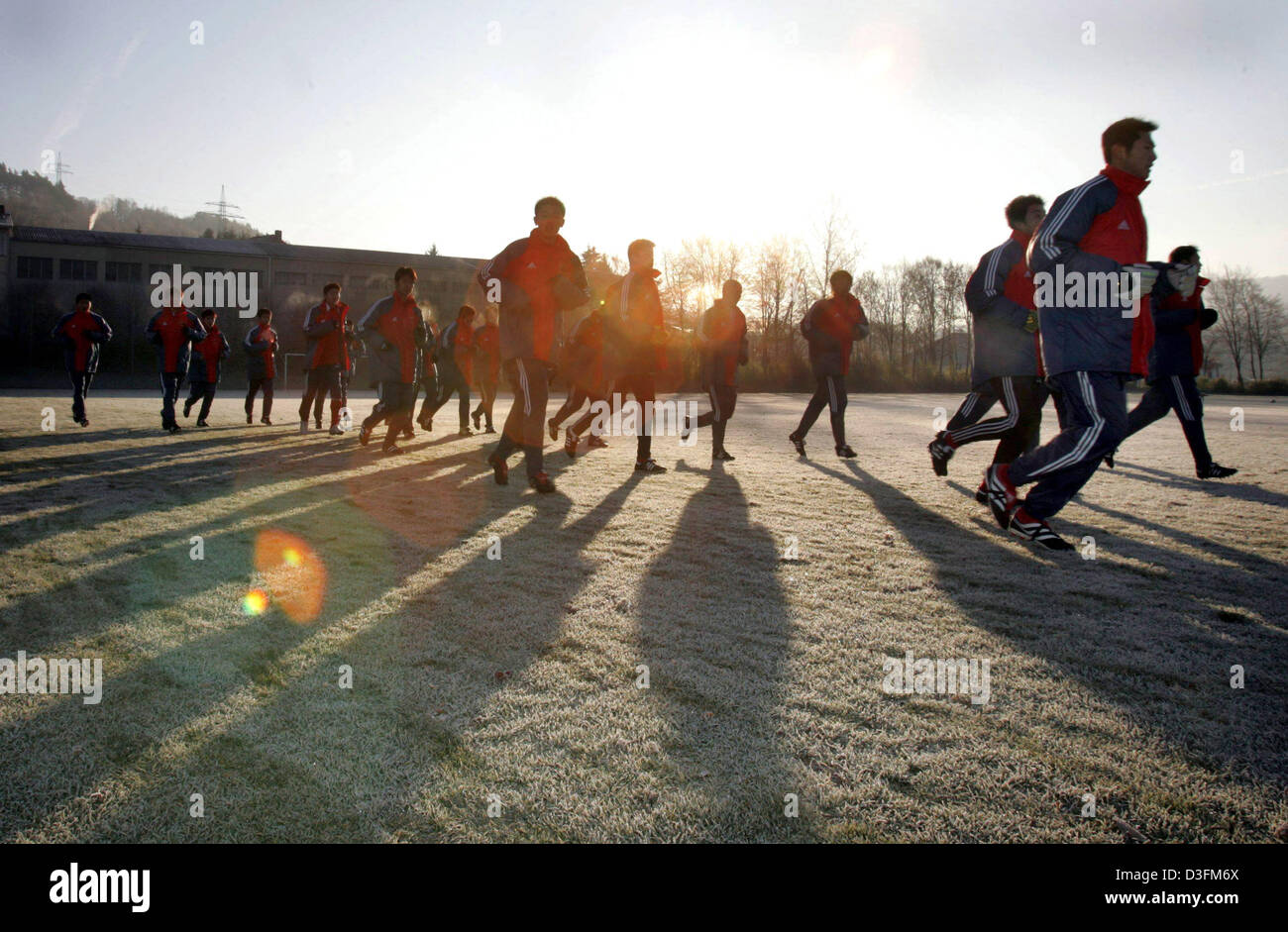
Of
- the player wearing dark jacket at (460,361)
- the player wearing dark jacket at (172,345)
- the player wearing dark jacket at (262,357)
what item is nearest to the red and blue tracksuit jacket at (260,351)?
the player wearing dark jacket at (262,357)

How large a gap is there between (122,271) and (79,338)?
175ft

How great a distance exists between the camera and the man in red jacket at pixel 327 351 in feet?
38.8

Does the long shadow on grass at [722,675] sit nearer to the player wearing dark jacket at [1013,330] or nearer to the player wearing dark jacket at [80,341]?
the player wearing dark jacket at [1013,330]

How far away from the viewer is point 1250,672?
2.75 metres

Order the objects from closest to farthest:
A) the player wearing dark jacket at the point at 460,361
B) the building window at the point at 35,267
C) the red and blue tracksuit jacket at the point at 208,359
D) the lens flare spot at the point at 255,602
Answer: the lens flare spot at the point at 255,602 → the player wearing dark jacket at the point at 460,361 → the red and blue tracksuit jacket at the point at 208,359 → the building window at the point at 35,267

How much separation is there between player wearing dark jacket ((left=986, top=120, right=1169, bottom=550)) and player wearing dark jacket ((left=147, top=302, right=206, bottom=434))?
38.4 feet

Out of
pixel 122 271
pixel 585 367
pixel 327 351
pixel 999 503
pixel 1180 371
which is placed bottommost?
pixel 999 503

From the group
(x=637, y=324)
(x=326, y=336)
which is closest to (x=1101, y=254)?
(x=637, y=324)

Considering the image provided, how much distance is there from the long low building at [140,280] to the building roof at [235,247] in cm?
7

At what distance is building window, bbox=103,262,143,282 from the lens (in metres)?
56.2

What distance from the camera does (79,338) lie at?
1286 cm

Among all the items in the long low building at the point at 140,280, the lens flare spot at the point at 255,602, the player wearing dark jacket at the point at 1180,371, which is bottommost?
the lens flare spot at the point at 255,602

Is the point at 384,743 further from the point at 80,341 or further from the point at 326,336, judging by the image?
Answer: the point at 80,341

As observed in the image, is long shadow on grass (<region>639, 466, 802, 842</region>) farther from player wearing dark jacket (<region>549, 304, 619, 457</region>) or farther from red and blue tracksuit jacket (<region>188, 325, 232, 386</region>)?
red and blue tracksuit jacket (<region>188, 325, 232, 386</region>)
